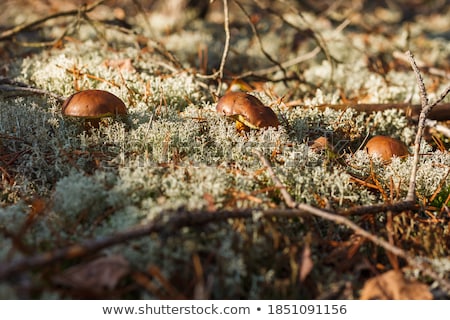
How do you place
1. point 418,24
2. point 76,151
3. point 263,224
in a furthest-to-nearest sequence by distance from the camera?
point 418,24, point 76,151, point 263,224

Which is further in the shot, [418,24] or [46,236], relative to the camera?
[418,24]

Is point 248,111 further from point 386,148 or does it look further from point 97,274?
point 97,274

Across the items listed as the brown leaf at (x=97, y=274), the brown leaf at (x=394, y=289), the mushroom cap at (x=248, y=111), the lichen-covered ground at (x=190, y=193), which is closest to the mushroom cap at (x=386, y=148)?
the lichen-covered ground at (x=190, y=193)

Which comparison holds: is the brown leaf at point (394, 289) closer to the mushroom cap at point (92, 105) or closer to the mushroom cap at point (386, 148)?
the mushroom cap at point (386, 148)

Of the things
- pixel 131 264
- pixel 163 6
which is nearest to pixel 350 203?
pixel 131 264

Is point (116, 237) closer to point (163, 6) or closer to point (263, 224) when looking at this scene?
point (263, 224)

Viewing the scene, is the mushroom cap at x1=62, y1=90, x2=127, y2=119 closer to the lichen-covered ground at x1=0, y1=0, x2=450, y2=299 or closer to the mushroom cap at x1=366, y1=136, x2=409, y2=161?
the lichen-covered ground at x1=0, y1=0, x2=450, y2=299
